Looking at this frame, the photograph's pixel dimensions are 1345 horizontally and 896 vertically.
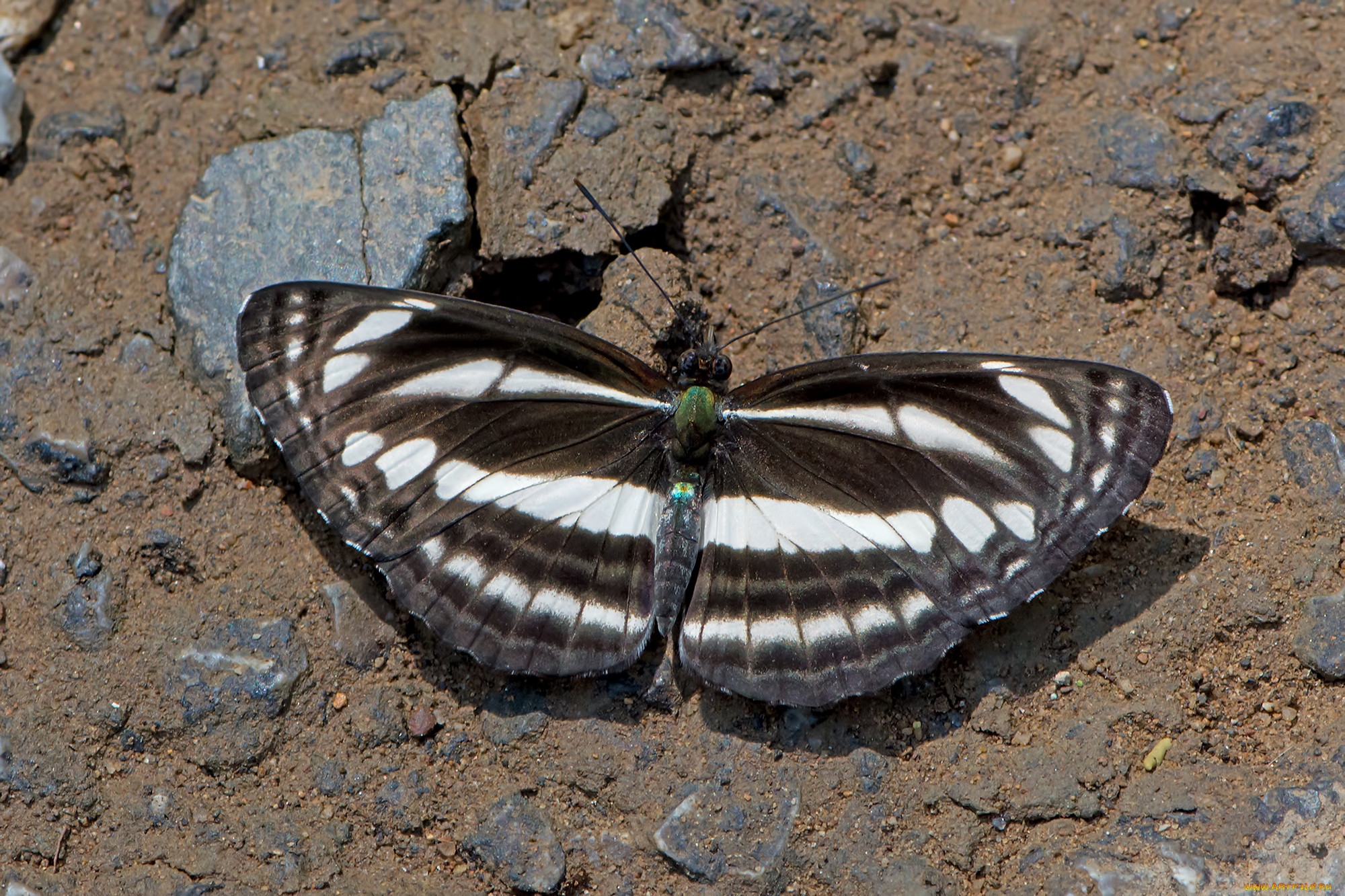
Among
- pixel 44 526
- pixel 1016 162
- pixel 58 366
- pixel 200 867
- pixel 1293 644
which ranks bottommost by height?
pixel 200 867

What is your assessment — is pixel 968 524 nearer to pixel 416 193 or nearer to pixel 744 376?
pixel 744 376

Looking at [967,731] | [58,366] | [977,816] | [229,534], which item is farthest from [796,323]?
[58,366]

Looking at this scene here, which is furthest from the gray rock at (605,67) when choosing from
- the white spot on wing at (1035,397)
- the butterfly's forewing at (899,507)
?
the white spot on wing at (1035,397)

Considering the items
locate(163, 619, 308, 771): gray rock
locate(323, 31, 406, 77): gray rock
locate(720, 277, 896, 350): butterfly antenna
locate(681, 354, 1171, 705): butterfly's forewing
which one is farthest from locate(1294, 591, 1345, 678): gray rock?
locate(323, 31, 406, 77): gray rock

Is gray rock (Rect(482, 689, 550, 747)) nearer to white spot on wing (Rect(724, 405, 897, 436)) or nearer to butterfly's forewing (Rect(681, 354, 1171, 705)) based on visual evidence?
butterfly's forewing (Rect(681, 354, 1171, 705))

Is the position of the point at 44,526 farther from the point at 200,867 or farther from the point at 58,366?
the point at 200,867
